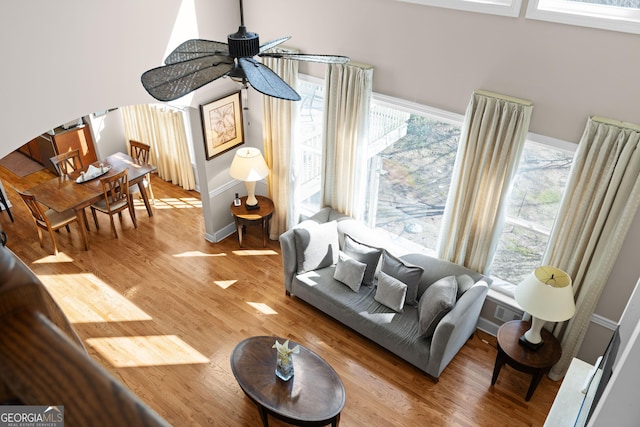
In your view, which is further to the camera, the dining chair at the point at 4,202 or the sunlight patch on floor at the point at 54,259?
the dining chair at the point at 4,202

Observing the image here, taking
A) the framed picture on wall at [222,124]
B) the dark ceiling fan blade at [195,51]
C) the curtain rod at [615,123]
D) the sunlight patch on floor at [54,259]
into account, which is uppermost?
the dark ceiling fan blade at [195,51]

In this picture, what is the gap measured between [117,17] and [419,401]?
15.0ft

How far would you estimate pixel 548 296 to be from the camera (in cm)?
427

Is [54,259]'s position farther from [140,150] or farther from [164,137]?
[164,137]

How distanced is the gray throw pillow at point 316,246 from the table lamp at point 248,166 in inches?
39.7

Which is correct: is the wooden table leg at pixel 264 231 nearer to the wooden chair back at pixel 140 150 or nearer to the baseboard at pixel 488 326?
the wooden chair back at pixel 140 150

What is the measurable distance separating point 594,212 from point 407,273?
1.84m

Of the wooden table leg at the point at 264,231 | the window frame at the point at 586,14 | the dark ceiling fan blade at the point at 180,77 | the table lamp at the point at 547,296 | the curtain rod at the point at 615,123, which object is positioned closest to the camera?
the dark ceiling fan blade at the point at 180,77

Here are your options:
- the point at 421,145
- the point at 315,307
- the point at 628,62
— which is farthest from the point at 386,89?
the point at 315,307

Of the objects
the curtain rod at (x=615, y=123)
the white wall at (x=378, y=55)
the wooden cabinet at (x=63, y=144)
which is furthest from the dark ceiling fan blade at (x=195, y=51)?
the wooden cabinet at (x=63, y=144)

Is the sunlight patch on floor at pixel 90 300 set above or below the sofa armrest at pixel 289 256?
below

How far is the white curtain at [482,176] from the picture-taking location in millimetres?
4492

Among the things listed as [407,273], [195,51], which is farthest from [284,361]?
[195,51]

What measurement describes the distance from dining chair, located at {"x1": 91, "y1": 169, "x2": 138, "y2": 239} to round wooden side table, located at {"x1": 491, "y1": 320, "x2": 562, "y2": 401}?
5092 millimetres
